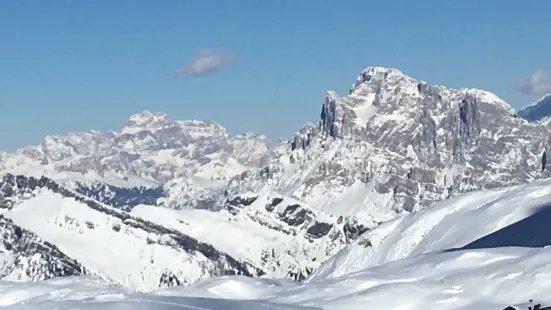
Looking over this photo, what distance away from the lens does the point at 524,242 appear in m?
187

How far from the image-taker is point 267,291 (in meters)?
146

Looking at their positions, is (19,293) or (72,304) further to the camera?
(19,293)

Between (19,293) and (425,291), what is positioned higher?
(19,293)

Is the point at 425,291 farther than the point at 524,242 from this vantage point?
No

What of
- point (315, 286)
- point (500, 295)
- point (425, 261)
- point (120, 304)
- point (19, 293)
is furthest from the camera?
point (19, 293)

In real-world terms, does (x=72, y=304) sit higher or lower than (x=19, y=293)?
lower

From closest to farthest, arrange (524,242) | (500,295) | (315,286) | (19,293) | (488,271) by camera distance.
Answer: (500,295) → (488,271) → (315,286) → (524,242) → (19,293)

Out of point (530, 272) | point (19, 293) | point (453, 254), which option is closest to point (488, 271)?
point (530, 272)

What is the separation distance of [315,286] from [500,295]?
32911 mm

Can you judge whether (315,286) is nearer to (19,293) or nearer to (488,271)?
(488,271)

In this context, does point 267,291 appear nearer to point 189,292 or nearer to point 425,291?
point 189,292

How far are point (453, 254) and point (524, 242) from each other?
54882 millimetres

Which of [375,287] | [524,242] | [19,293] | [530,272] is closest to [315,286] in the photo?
[375,287]

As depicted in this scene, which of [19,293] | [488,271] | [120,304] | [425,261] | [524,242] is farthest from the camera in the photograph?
[19,293]
